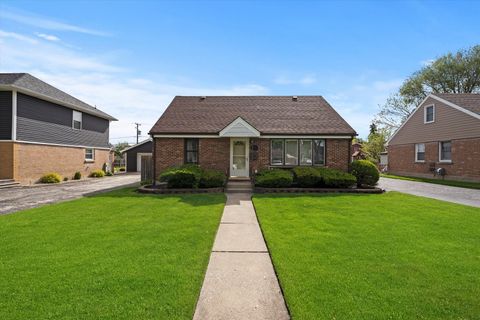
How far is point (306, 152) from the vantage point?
1542 cm

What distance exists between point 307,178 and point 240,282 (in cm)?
961

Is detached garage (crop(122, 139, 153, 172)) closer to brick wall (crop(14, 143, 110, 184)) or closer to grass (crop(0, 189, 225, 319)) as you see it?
brick wall (crop(14, 143, 110, 184))

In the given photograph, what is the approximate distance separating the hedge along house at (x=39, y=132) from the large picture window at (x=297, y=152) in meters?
15.7

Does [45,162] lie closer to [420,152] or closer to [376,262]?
[376,262]

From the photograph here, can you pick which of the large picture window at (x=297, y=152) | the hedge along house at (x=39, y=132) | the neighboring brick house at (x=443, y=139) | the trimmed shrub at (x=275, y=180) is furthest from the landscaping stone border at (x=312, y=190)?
the hedge along house at (x=39, y=132)

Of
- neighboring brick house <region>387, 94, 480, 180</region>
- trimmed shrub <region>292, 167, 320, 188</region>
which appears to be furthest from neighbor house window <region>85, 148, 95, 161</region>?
neighboring brick house <region>387, 94, 480, 180</region>

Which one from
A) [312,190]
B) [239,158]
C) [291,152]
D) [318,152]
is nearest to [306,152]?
[318,152]

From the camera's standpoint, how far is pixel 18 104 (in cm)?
1677

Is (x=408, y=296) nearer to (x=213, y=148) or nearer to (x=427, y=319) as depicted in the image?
(x=427, y=319)

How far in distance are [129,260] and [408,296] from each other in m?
4.07

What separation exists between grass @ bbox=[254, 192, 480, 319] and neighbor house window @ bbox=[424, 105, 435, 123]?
1679 cm

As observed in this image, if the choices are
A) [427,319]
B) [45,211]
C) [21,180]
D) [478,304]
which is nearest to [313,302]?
[427,319]

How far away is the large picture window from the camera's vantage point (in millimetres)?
15328

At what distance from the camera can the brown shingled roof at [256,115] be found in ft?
50.0
